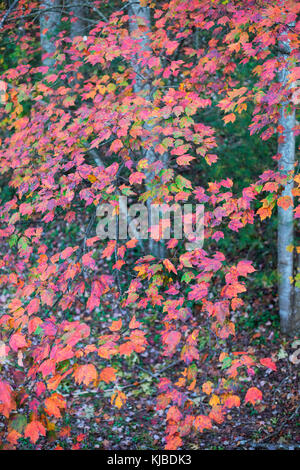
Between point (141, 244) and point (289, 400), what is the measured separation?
12.6 ft

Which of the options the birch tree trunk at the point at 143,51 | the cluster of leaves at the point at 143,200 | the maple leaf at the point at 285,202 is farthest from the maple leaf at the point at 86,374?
the birch tree trunk at the point at 143,51

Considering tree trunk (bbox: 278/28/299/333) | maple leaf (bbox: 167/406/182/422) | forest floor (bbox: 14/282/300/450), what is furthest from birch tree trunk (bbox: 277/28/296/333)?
maple leaf (bbox: 167/406/182/422)

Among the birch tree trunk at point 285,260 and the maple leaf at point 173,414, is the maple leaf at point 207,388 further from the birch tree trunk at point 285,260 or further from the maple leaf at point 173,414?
the birch tree trunk at point 285,260

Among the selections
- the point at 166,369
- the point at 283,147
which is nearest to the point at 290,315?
the point at 166,369

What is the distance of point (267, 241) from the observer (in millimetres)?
7094

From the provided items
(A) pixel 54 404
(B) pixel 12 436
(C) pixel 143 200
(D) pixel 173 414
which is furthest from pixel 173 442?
(C) pixel 143 200

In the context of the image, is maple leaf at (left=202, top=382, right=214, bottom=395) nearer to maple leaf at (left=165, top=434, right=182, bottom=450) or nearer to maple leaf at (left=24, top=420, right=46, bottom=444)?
maple leaf at (left=165, top=434, right=182, bottom=450)

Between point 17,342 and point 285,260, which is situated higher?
point 285,260

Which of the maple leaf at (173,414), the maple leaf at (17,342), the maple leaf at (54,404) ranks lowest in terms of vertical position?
the maple leaf at (173,414)

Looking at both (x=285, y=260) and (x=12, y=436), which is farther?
(x=285, y=260)

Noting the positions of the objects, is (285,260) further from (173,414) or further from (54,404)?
(54,404)

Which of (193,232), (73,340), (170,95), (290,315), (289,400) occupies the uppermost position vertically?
(170,95)

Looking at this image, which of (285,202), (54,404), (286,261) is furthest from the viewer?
(286,261)
